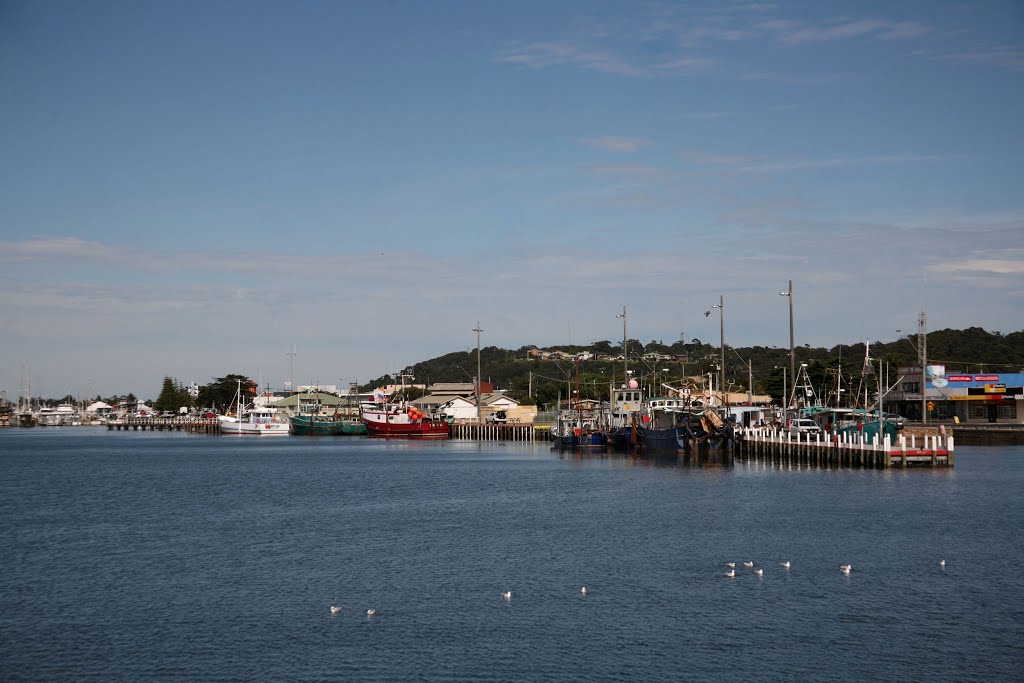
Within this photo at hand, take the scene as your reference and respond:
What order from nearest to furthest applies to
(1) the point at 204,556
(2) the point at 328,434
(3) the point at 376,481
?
(1) the point at 204,556 → (3) the point at 376,481 → (2) the point at 328,434

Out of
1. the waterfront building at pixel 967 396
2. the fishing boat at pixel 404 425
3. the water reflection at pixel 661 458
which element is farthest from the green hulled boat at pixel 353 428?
the waterfront building at pixel 967 396

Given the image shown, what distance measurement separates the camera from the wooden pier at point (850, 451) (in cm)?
6306

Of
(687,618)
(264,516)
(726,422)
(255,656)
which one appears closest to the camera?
(255,656)

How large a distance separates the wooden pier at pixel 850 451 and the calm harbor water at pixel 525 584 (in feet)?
22.7

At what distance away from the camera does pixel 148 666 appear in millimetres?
21812

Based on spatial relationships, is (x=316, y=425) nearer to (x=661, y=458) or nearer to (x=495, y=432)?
(x=495, y=432)

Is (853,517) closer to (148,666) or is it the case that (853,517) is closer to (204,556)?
(204,556)

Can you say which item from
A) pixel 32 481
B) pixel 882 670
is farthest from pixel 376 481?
pixel 882 670

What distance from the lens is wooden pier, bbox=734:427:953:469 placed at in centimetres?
6306

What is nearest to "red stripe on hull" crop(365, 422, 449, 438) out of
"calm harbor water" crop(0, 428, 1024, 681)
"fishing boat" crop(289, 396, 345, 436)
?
"fishing boat" crop(289, 396, 345, 436)

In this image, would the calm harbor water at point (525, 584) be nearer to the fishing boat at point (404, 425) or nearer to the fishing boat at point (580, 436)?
the fishing boat at point (580, 436)

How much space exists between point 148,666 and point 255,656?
2176 millimetres

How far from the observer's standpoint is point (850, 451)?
65250 mm

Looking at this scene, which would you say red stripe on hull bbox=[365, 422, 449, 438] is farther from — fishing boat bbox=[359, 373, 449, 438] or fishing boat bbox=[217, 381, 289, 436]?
fishing boat bbox=[217, 381, 289, 436]
